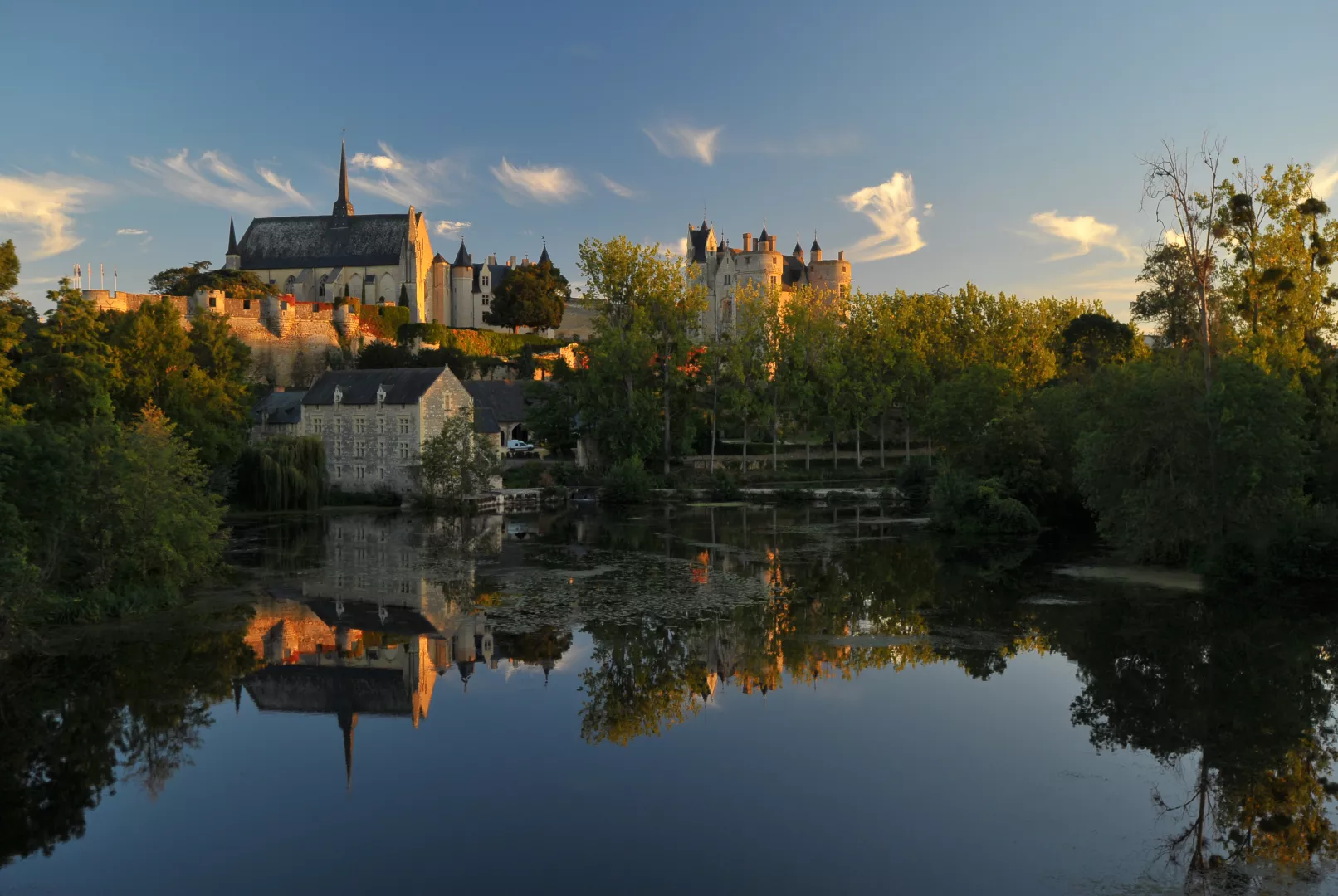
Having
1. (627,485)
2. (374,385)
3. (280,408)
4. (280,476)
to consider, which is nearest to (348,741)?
(280,476)

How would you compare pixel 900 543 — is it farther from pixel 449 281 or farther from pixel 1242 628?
pixel 449 281

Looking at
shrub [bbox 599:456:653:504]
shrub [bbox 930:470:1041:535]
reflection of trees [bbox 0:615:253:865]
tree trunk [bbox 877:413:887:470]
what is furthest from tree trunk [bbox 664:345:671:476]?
reflection of trees [bbox 0:615:253:865]

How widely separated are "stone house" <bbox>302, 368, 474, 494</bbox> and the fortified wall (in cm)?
2229

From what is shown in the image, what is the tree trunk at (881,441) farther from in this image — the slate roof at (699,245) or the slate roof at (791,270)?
the slate roof at (699,245)

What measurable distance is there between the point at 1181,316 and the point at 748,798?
39.1 metres

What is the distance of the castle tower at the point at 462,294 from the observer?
98875mm

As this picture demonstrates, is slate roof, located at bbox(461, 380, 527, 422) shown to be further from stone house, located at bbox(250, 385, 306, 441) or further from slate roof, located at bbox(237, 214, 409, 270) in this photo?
slate roof, located at bbox(237, 214, 409, 270)

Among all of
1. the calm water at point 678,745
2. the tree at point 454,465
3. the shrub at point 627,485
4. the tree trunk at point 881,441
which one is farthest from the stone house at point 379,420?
the tree trunk at point 881,441

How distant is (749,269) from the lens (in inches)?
4119

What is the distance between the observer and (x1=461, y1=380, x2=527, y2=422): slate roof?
63131mm

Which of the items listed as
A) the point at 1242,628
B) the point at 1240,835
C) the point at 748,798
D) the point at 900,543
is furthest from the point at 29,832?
the point at 900,543

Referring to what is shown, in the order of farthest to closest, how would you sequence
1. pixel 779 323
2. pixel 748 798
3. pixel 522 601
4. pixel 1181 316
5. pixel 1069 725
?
pixel 779 323 < pixel 1181 316 < pixel 522 601 < pixel 1069 725 < pixel 748 798

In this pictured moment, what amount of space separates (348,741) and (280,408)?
1858 inches

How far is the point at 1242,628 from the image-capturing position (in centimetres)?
1959
